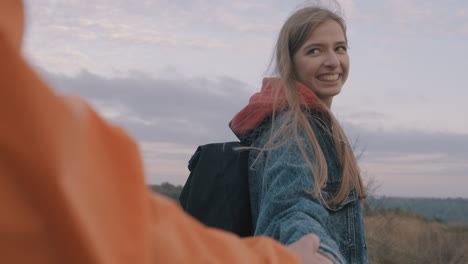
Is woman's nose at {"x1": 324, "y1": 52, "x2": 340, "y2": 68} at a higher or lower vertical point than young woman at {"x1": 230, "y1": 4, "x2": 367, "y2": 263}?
higher

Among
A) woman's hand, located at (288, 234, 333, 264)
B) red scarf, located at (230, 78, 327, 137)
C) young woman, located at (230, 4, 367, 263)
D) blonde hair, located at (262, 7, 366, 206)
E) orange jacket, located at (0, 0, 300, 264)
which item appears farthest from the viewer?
red scarf, located at (230, 78, 327, 137)

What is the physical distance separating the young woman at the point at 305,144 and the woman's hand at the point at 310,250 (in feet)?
0.92

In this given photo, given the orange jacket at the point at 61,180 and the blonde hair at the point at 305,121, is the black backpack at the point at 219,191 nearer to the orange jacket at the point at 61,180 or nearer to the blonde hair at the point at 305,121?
the blonde hair at the point at 305,121

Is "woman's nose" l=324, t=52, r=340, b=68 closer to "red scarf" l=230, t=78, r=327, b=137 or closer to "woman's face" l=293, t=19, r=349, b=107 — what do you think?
"woman's face" l=293, t=19, r=349, b=107

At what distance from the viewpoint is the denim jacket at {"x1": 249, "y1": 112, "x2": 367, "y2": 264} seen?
1892 mm

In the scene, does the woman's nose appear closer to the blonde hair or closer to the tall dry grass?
the blonde hair

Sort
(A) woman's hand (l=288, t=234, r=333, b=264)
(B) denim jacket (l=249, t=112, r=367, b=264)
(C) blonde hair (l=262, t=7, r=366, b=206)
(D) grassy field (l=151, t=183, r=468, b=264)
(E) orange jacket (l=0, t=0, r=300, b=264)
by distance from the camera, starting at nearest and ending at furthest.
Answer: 1. (E) orange jacket (l=0, t=0, r=300, b=264)
2. (A) woman's hand (l=288, t=234, r=333, b=264)
3. (B) denim jacket (l=249, t=112, r=367, b=264)
4. (C) blonde hair (l=262, t=7, r=366, b=206)
5. (D) grassy field (l=151, t=183, r=468, b=264)

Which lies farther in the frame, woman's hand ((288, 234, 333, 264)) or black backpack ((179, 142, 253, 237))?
black backpack ((179, 142, 253, 237))

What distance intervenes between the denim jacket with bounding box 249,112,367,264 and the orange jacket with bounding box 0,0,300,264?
3.25 ft

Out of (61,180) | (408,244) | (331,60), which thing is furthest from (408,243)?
(61,180)

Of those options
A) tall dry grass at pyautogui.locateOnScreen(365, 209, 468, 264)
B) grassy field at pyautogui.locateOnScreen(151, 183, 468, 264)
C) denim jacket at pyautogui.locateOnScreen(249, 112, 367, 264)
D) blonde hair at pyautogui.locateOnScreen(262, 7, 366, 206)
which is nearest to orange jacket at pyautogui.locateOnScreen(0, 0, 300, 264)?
denim jacket at pyautogui.locateOnScreen(249, 112, 367, 264)

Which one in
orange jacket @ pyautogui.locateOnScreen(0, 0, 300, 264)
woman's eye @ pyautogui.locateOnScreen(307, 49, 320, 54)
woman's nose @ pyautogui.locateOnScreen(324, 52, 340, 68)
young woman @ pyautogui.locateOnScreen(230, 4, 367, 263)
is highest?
orange jacket @ pyautogui.locateOnScreen(0, 0, 300, 264)

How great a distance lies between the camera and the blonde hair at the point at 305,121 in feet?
8.14

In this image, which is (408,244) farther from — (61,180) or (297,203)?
(61,180)
